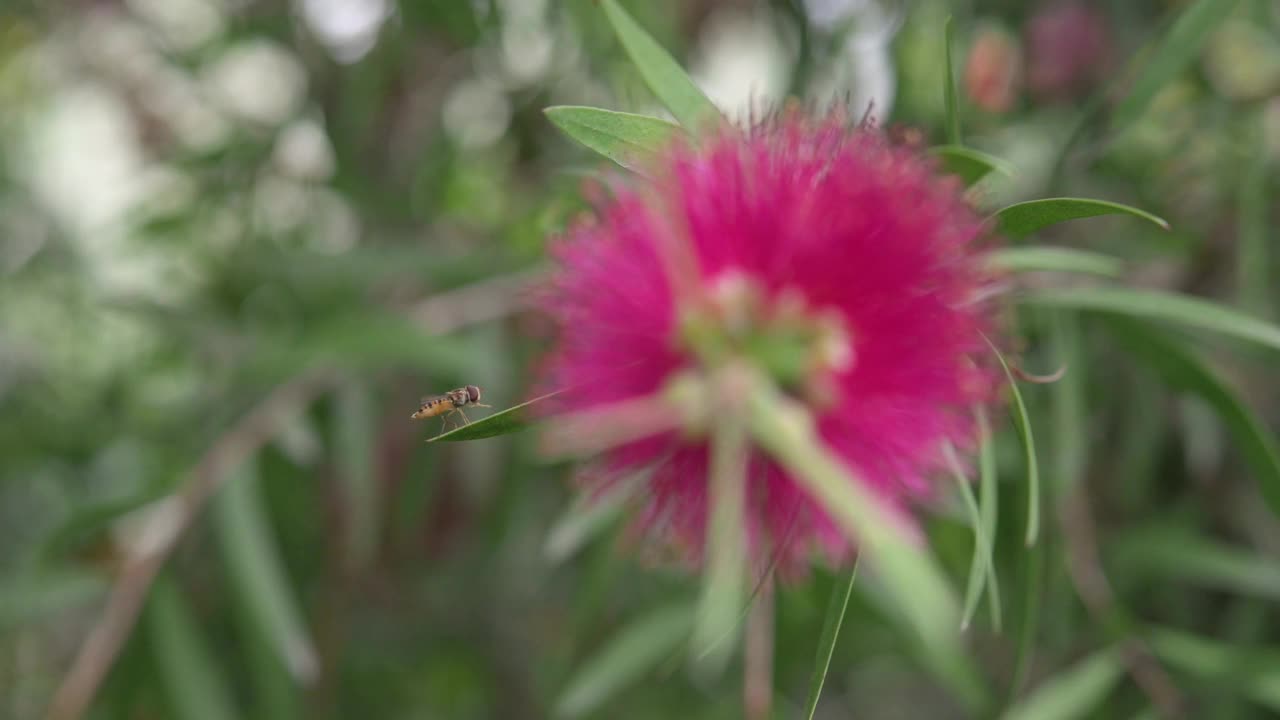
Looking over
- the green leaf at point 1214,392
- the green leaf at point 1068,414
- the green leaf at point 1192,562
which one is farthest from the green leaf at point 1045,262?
the green leaf at point 1192,562

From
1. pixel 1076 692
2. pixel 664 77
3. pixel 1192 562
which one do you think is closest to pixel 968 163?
pixel 664 77

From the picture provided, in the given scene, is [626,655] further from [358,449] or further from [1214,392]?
[1214,392]

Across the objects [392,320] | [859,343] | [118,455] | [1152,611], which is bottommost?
[1152,611]

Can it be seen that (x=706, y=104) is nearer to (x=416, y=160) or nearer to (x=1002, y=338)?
(x=1002, y=338)

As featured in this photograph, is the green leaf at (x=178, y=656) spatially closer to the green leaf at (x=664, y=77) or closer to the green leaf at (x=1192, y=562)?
the green leaf at (x=664, y=77)

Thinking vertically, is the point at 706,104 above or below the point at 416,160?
above

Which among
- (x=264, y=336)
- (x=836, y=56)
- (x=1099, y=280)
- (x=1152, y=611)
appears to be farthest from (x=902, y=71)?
(x=264, y=336)

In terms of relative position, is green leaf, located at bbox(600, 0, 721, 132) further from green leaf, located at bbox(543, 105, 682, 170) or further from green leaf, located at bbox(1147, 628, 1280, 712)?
green leaf, located at bbox(1147, 628, 1280, 712)
